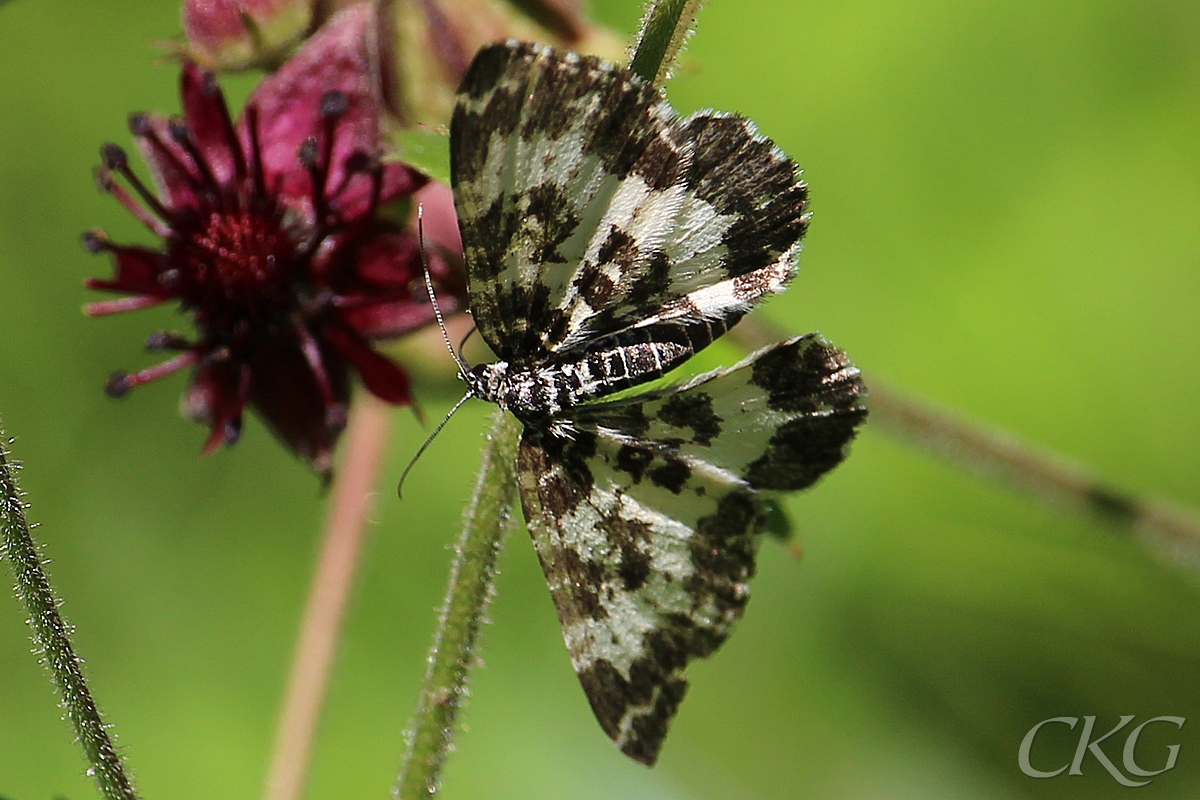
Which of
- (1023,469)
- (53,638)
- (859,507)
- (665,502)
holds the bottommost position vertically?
(53,638)

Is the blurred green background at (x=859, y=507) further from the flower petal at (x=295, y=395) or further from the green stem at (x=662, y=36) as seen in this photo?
the green stem at (x=662, y=36)

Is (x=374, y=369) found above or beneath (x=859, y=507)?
beneath

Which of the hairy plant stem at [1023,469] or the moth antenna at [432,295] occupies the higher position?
the hairy plant stem at [1023,469]

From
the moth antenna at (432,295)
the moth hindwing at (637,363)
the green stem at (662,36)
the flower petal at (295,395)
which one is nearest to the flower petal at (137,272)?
the flower petal at (295,395)

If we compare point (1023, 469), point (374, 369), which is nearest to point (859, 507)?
point (1023, 469)

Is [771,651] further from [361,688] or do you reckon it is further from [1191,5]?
[1191,5]

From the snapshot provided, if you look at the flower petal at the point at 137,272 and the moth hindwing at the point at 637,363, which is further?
the flower petal at the point at 137,272

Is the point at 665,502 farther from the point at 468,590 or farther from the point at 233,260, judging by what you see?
the point at 233,260

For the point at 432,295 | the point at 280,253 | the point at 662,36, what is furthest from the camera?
the point at 280,253
